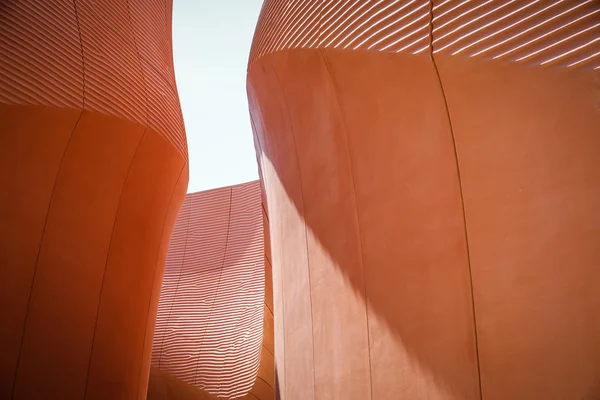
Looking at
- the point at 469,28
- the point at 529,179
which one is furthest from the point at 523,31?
the point at 529,179

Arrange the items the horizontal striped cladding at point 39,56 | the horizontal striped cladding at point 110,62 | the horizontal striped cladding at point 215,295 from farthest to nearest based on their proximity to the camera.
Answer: the horizontal striped cladding at point 215,295, the horizontal striped cladding at point 110,62, the horizontal striped cladding at point 39,56

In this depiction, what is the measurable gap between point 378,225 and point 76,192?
140 inches

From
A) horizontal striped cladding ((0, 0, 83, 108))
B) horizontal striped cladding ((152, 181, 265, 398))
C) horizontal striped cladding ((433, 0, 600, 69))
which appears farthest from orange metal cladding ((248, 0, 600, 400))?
horizontal striped cladding ((152, 181, 265, 398))

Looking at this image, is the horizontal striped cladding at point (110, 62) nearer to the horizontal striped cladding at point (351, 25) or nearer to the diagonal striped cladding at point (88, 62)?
the diagonal striped cladding at point (88, 62)

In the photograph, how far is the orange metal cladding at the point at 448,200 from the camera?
2.28m

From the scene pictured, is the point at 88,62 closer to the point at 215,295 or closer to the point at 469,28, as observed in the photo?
the point at 469,28

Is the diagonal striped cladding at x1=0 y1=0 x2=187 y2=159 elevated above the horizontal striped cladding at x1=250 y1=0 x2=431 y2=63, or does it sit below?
above

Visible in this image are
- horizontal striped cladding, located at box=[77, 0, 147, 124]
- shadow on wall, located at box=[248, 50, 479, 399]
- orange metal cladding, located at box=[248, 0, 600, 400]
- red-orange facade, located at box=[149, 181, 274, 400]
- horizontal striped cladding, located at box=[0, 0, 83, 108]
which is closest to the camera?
orange metal cladding, located at box=[248, 0, 600, 400]

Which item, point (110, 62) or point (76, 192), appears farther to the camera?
point (110, 62)

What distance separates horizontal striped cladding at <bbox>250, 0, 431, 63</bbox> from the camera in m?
2.88

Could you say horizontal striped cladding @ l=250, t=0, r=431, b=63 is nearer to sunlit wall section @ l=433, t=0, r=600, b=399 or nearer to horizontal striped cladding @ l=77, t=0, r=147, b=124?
sunlit wall section @ l=433, t=0, r=600, b=399

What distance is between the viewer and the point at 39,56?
5.14 metres

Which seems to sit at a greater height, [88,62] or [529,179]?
[88,62]

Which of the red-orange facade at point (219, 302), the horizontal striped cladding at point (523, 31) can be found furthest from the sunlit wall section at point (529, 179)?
the red-orange facade at point (219, 302)
